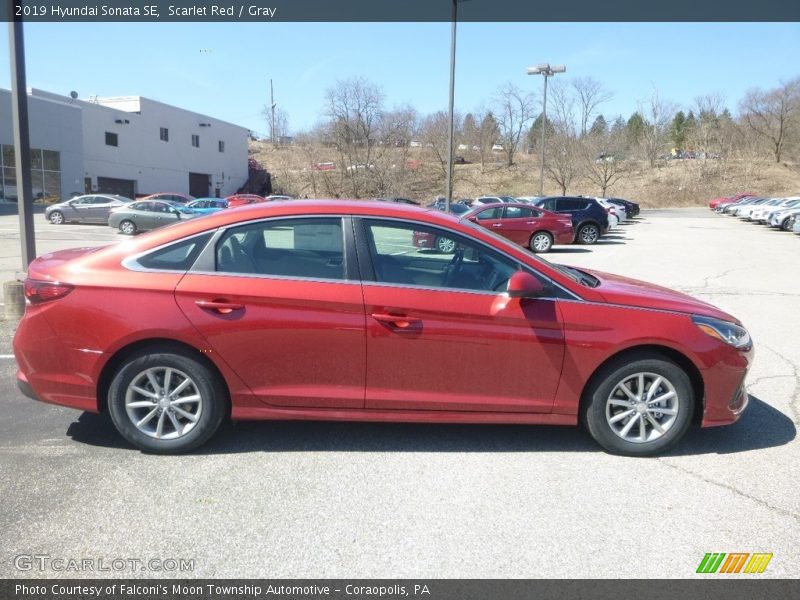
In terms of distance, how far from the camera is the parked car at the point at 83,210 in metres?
29.5

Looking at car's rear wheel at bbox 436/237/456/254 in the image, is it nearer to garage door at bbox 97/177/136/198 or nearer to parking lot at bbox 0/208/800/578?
parking lot at bbox 0/208/800/578

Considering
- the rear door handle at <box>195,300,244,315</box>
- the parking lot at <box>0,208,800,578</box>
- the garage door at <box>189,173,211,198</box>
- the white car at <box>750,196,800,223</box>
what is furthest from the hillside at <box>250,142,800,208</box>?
the rear door handle at <box>195,300,244,315</box>

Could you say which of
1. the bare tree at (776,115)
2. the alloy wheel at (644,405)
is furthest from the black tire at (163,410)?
the bare tree at (776,115)

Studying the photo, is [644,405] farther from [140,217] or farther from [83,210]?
[83,210]

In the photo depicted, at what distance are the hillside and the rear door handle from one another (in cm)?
5579

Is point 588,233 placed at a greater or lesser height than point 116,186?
lesser

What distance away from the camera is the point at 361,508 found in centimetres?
346

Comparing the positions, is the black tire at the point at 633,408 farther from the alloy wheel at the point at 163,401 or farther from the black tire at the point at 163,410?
the alloy wheel at the point at 163,401

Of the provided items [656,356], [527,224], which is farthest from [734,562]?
[527,224]

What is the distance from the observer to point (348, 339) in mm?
3951

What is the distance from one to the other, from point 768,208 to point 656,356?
39389 mm

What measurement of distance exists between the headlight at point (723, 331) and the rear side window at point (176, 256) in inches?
130

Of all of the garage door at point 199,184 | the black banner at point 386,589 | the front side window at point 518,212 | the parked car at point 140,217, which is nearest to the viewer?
the black banner at point 386,589

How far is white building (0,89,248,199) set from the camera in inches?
1567
